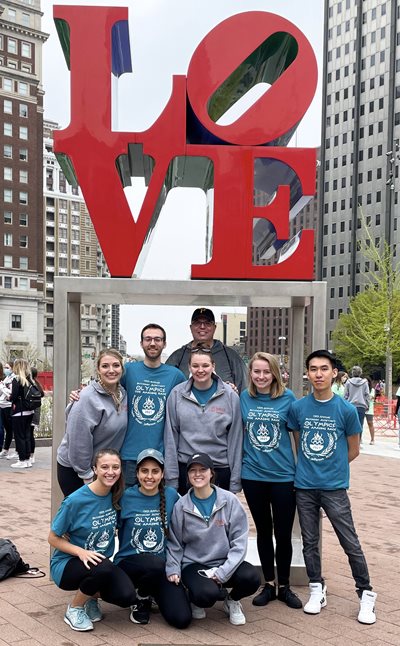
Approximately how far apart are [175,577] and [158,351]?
5.12 feet

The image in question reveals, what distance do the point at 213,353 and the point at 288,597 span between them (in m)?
1.95

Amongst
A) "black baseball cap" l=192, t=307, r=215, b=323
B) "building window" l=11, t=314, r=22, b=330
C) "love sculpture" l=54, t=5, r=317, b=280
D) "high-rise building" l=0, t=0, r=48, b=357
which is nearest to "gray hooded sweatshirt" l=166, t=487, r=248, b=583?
"black baseball cap" l=192, t=307, r=215, b=323

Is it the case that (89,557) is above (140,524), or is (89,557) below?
below

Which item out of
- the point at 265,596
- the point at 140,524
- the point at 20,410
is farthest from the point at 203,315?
the point at 20,410

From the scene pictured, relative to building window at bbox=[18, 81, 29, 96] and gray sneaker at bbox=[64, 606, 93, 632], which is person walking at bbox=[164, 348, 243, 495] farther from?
building window at bbox=[18, 81, 29, 96]

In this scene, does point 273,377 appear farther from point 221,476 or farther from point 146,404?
point 146,404

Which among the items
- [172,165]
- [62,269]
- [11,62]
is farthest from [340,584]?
[62,269]

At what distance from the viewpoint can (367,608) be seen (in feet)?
15.3

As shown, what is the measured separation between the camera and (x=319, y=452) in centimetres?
472

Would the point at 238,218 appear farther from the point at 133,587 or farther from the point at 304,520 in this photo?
the point at 133,587

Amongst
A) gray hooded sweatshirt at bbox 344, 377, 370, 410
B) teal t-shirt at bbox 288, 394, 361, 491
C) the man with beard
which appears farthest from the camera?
gray hooded sweatshirt at bbox 344, 377, 370, 410

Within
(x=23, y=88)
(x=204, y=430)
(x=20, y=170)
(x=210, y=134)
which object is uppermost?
(x=23, y=88)

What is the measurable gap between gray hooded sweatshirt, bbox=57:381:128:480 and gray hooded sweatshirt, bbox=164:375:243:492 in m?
0.37

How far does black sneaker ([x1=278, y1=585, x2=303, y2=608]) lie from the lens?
4.87 meters
